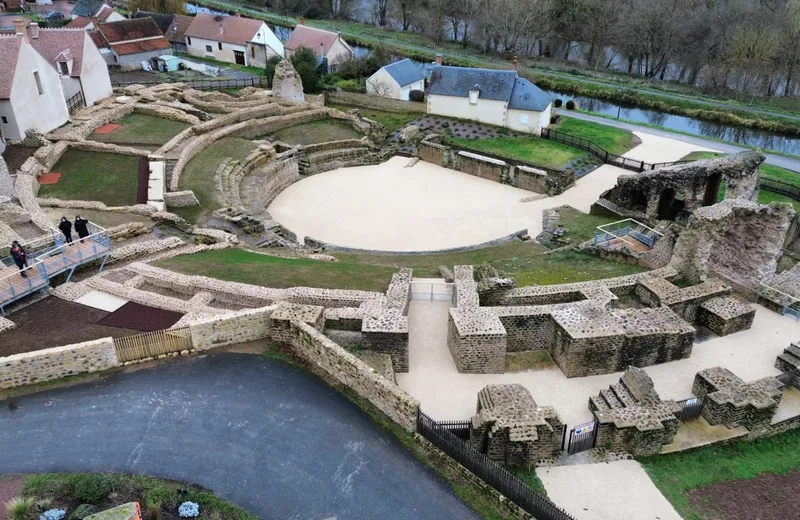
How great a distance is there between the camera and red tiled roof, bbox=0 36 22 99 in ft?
95.0

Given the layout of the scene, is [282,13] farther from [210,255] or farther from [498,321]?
[498,321]

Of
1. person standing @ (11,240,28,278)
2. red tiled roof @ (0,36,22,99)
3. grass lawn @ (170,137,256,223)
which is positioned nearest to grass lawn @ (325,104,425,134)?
grass lawn @ (170,137,256,223)

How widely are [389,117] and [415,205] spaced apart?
1483cm

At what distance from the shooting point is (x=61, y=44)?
3706 centimetres

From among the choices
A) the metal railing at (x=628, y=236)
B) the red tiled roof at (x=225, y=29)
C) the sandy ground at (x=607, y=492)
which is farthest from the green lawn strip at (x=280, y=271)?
the red tiled roof at (x=225, y=29)

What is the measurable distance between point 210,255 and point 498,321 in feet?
35.0

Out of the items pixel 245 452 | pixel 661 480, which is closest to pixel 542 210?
pixel 661 480

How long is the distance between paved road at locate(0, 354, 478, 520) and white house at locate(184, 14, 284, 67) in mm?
49393

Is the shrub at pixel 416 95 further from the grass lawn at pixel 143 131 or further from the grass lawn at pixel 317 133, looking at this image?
the grass lawn at pixel 143 131

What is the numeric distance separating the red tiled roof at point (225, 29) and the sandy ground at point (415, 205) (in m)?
29.4

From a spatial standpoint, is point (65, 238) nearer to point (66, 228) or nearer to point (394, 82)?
point (66, 228)

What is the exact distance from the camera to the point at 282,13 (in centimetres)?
9056

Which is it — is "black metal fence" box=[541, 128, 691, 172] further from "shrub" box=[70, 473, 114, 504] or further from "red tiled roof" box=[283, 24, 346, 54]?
"shrub" box=[70, 473, 114, 504]

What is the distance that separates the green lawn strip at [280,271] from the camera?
18.4m
